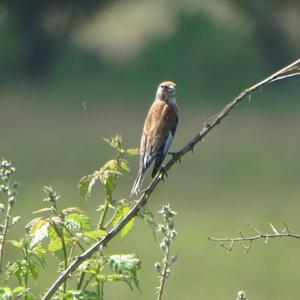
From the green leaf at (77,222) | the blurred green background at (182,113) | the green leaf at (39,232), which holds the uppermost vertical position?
the blurred green background at (182,113)

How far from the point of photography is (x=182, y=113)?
13.6 metres

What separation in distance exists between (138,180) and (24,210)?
6658 millimetres

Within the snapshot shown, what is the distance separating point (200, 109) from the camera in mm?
14109

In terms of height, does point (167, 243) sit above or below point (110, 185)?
below

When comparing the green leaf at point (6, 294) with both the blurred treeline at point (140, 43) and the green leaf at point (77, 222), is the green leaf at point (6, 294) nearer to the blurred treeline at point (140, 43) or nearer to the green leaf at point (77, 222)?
the green leaf at point (77, 222)

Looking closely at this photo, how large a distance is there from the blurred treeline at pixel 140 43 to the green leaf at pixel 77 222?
1306cm

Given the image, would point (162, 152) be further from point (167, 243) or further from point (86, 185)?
point (167, 243)

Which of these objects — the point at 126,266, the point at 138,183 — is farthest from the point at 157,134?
the point at 126,266

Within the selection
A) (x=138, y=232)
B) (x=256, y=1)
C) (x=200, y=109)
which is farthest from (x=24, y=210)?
(x=256, y=1)

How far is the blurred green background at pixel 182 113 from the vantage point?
9.41m

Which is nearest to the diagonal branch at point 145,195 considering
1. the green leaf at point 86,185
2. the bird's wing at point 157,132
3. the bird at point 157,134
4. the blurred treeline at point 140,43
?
the green leaf at point 86,185

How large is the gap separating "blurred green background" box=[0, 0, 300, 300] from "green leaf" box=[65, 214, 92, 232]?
216 inches

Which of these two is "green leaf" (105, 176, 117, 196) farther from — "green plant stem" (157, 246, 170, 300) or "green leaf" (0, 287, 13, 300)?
"green leaf" (0, 287, 13, 300)

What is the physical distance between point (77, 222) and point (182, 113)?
11.2 meters
